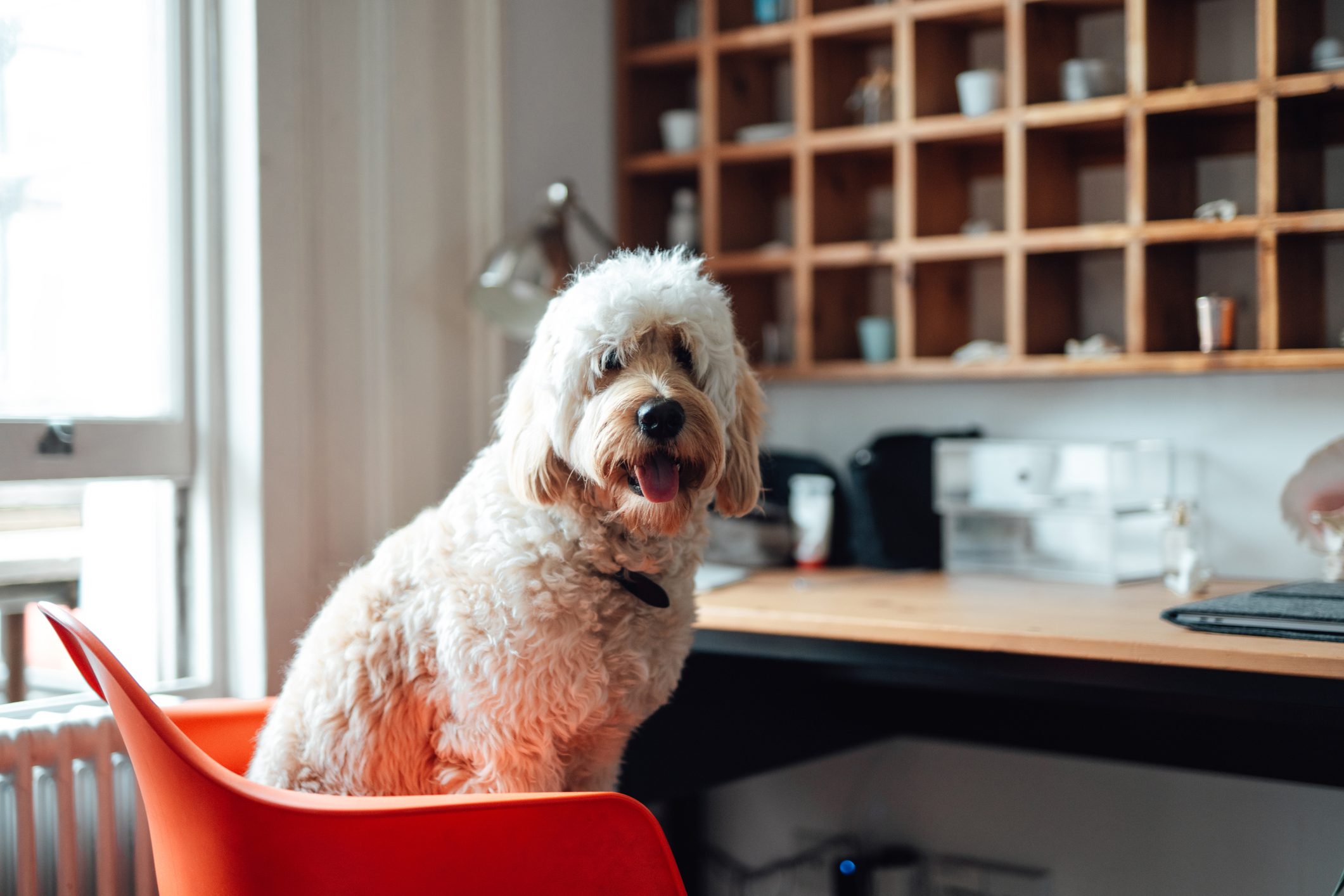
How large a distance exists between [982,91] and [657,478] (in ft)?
4.69

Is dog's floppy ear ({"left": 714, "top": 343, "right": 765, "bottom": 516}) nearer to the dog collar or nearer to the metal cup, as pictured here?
the dog collar

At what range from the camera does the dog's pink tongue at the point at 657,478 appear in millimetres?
1332

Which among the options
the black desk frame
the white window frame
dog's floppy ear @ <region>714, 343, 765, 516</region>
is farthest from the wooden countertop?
the white window frame

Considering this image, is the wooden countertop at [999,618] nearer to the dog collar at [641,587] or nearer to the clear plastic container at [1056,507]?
the clear plastic container at [1056,507]

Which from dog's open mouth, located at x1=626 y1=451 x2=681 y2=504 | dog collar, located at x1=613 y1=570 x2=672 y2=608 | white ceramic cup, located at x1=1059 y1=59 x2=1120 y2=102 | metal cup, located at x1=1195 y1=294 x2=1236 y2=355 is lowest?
dog collar, located at x1=613 y1=570 x2=672 y2=608

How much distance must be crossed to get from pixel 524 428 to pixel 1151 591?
1.27 meters

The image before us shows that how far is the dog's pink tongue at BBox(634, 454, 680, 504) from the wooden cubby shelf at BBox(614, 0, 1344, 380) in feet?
3.97

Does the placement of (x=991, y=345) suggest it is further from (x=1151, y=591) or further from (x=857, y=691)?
(x=857, y=691)

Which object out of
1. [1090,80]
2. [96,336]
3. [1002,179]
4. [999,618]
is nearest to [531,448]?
[999,618]

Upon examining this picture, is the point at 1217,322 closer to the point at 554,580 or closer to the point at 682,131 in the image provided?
the point at 682,131

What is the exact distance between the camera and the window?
1.89 metres

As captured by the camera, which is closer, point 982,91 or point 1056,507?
point 1056,507

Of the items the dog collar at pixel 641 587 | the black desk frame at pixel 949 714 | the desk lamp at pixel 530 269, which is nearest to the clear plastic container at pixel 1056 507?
the black desk frame at pixel 949 714

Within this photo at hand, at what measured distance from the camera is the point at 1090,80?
226cm
